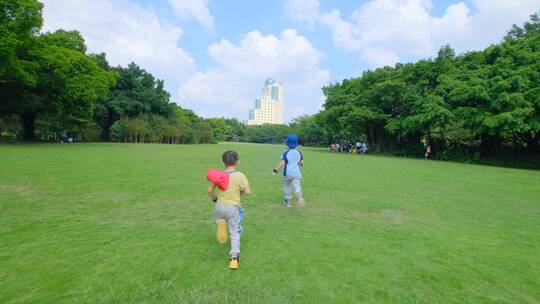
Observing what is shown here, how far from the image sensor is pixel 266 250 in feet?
11.2

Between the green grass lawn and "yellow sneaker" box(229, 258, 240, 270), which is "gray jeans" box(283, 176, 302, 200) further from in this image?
"yellow sneaker" box(229, 258, 240, 270)

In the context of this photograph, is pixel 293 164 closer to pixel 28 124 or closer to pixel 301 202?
pixel 301 202

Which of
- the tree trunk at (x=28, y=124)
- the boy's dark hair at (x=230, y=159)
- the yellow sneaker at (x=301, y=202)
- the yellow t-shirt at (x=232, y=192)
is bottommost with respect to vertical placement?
the yellow sneaker at (x=301, y=202)

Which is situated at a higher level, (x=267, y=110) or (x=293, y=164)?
(x=267, y=110)

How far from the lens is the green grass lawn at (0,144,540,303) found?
2508mm

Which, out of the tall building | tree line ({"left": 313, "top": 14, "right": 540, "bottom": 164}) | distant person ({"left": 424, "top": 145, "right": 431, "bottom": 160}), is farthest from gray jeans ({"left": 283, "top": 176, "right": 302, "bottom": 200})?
the tall building

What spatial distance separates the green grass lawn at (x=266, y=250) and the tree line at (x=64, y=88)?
16.9 meters

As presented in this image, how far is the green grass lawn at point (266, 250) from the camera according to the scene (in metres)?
2.51

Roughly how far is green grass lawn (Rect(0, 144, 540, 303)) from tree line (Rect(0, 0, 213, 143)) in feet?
55.6

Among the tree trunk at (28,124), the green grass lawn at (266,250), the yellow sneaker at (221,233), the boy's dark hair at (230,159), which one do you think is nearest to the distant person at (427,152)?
the green grass lawn at (266,250)

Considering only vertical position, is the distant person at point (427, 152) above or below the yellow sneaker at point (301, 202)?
above

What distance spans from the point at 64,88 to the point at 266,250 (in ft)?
79.1

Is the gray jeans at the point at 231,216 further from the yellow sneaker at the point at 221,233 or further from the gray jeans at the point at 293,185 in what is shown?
the gray jeans at the point at 293,185

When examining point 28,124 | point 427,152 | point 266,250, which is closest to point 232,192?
point 266,250
